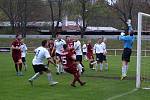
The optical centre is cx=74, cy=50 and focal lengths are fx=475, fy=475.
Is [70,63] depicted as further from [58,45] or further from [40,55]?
[58,45]

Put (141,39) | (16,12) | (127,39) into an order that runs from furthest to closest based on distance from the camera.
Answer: (16,12)
(127,39)
(141,39)

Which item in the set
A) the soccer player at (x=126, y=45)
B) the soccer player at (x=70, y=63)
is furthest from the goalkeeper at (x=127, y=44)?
the soccer player at (x=70, y=63)

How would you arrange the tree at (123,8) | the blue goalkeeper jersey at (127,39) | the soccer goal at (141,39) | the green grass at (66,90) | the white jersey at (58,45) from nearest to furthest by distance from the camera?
1. the green grass at (66,90)
2. the soccer goal at (141,39)
3. the blue goalkeeper jersey at (127,39)
4. the white jersey at (58,45)
5. the tree at (123,8)

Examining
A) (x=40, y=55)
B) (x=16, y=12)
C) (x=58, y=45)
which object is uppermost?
(x=16, y=12)

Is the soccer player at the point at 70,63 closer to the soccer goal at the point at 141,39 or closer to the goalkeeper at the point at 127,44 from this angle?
the soccer goal at the point at 141,39

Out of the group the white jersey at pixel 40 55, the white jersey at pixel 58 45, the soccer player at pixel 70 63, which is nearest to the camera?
the white jersey at pixel 40 55

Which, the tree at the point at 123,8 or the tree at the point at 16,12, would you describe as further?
the tree at the point at 16,12

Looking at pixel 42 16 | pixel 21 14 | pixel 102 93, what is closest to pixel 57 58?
pixel 102 93

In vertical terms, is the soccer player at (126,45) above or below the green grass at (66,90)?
above

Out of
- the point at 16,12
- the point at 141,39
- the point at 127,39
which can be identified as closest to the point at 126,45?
the point at 127,39

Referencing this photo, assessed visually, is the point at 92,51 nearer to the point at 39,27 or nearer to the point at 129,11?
the point at 129,11

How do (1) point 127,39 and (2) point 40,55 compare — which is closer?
(2) point 40,55

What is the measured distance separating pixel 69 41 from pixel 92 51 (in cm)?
924

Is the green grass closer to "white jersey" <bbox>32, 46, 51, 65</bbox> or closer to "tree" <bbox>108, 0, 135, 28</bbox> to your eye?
"white jersey" <bbox>32, 46, 51, 65</bbox>
